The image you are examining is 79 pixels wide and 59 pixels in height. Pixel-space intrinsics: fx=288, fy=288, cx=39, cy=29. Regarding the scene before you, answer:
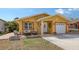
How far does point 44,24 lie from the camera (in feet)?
40.5

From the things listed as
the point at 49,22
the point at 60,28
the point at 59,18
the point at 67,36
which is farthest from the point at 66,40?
the point at 49,22

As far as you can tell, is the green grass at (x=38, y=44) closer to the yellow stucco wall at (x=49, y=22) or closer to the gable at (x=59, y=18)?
the yellow stucco wall at (x=49, y=22)

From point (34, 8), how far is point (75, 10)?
5.35 feet

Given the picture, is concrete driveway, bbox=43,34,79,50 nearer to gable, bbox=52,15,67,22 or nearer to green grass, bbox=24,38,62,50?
green grass, bbox=24,38,62,50

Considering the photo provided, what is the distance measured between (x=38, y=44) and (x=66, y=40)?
120cm

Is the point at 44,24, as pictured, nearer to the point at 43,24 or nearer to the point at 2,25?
the point at 43,24

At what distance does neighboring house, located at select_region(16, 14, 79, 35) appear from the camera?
472 inches

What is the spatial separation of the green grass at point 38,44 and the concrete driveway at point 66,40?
253mm

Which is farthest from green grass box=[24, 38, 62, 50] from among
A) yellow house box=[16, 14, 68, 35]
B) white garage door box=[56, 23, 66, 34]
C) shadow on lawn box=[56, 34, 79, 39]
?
white garage door box=[56, 23, 66, 34]

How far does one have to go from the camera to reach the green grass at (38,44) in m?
11.4

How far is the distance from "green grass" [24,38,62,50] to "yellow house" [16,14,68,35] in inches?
16.9

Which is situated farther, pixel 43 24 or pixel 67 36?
pixel 43 24

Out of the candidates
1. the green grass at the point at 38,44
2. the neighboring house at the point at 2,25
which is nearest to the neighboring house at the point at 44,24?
the green grass at the point at 38,44

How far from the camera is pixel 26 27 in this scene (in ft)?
40.2
